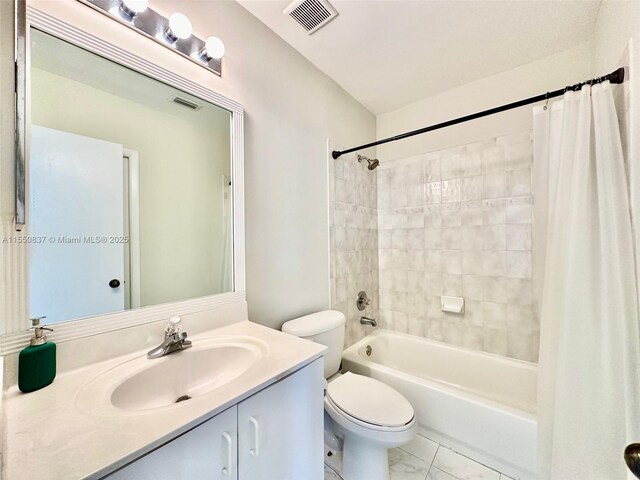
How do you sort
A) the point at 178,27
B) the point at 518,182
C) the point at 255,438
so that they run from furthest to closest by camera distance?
the point at 518,182
the point at 178,27
the point at 255,438

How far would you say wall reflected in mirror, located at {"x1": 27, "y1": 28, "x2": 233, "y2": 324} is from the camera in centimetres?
78

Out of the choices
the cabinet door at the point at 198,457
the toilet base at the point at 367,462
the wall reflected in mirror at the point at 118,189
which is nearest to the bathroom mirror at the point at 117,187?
the wall reflected in mirror at the point at 118,189

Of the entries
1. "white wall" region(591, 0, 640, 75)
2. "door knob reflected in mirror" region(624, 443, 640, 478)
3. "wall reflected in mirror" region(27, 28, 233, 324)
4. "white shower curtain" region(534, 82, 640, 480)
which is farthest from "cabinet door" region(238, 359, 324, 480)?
"white wall" region(591, 0, 640, 75)

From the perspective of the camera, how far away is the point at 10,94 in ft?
2.37

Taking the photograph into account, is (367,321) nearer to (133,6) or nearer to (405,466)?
(405,466)

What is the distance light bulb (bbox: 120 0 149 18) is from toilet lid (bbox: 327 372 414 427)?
186cm

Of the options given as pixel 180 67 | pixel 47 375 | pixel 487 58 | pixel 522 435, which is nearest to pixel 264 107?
pixel 180 67

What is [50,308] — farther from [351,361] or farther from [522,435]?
[522,435]

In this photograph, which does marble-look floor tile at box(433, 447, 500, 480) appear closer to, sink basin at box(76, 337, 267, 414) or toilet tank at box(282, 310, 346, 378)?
toilet tank at box(282, 310, 346, 378)

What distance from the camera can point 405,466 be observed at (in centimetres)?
140

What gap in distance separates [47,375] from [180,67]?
119cm

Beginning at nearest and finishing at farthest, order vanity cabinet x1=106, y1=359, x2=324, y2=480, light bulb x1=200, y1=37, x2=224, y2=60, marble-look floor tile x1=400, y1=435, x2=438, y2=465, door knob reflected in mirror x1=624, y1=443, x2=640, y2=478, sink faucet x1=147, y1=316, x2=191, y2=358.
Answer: door knob reflected in mirror x1=624, y1=443, x2=640, y2=478, vanity cabinet x1=106, y1=359, x2=324, y2=480, sink faucet x1=147, y1=316, x2=191, y2=358, light bulb x1=200, y1=37, x2=224, y2=60, marble-look floor tile x1=400, y1=435, x2=438, y2=465

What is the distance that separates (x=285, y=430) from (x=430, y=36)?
2.14 metres

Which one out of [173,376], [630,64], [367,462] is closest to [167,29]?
[173,376]
